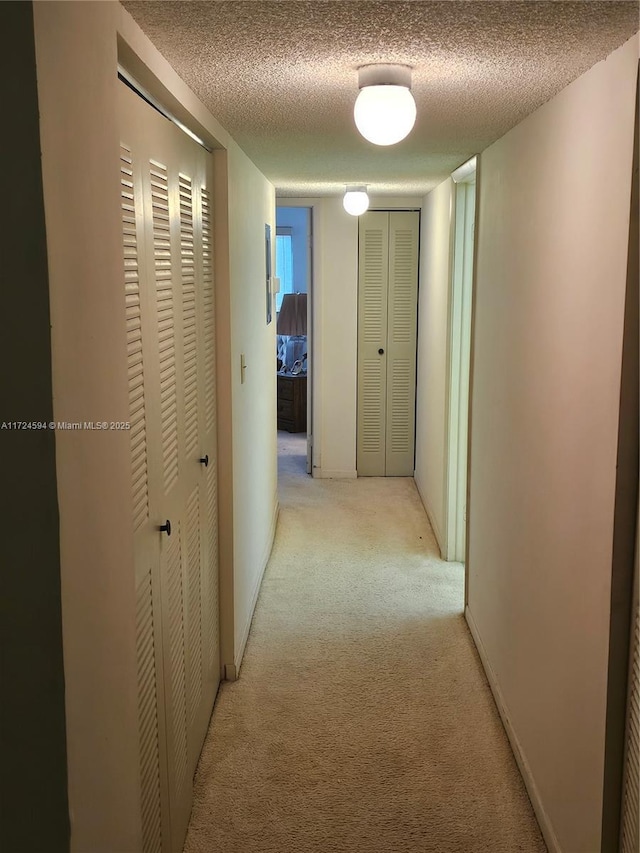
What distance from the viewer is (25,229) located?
1.06 meters

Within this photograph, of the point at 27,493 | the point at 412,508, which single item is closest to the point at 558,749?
the point at 27,493

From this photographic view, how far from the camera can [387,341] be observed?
6047mm

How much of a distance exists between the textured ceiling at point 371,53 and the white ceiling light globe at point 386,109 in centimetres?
7

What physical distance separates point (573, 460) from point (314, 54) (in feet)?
3.67

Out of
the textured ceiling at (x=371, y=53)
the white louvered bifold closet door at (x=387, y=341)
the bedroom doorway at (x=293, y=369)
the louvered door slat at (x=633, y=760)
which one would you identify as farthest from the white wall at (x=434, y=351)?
the louvered door slat at (x=633, y=760)

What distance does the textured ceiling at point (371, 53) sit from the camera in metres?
1.49

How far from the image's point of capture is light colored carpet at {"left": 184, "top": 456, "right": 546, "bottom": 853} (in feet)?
7.69

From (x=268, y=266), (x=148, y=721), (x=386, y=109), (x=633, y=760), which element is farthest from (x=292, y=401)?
(x=633, y=760)

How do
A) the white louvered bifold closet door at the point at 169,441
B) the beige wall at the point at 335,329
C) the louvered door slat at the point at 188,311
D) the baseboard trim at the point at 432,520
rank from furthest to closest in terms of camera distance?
the beige wall at the point at 335,329, the baseboard trim at the point at 432,520, the louvered door slat at the point at 188,311, the white louvered bifold closet door at the point at 169,441

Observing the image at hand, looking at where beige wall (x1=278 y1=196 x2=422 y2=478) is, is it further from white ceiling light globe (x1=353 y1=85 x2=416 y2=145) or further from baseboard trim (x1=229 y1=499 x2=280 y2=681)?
white ceiling light globe (x1=353 y1=85 x2=416 y2=145)

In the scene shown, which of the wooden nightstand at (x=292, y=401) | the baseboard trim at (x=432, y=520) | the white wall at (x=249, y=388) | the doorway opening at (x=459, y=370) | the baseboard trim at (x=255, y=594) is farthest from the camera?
the wooden nightstand at (x=292, y=401)

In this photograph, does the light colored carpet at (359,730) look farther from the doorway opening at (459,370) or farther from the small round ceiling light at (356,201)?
the small round ceiling light at (356,201)

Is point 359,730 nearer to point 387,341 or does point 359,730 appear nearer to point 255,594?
point 255,594

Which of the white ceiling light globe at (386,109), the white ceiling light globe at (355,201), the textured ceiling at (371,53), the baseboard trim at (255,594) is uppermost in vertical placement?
the white ceiling light globe at (355,201)
